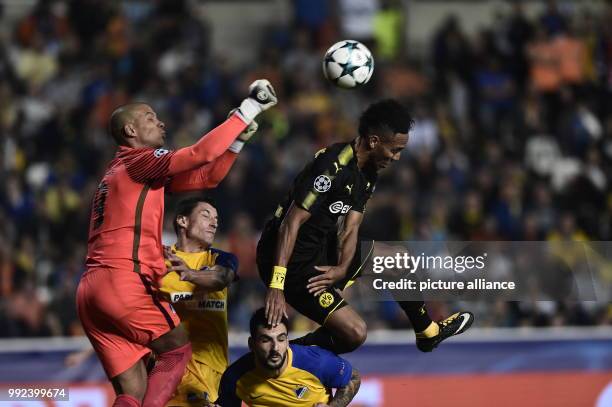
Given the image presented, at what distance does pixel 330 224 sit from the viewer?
8.02 metres

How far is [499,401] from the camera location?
10969 mm

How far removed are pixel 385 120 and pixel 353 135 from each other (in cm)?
738

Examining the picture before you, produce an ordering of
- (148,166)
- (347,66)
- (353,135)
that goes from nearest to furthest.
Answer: (148,166) < (347,66) < (353,135)

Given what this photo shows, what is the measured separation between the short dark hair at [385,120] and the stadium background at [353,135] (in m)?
3.56

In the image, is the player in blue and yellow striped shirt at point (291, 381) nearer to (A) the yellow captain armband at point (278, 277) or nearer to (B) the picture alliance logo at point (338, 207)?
(A) the yellow captain armband at point (278, 277)

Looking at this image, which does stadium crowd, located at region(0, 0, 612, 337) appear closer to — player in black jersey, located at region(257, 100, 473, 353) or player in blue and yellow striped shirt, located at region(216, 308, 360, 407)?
player in blue and yellow striped shirt, located at region(216, 308, 360, 407)

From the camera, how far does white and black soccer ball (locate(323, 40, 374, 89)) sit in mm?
8258

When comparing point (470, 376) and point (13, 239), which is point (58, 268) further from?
point (470, 376)

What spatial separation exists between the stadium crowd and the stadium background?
0.03 m

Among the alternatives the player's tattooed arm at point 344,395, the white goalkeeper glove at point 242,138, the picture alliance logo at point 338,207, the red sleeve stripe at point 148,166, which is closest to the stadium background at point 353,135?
the player's tattooed arm at point 344,395

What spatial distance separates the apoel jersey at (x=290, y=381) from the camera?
8.07 metres

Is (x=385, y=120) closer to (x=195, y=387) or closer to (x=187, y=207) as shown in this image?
(x=187, y=207)

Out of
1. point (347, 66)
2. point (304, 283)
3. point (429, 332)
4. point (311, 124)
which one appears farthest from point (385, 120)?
point (311, 124)

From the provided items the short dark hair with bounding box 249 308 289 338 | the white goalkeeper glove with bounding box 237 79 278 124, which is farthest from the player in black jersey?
the white goalkeeper glove with bounding box 237 79 278 124
